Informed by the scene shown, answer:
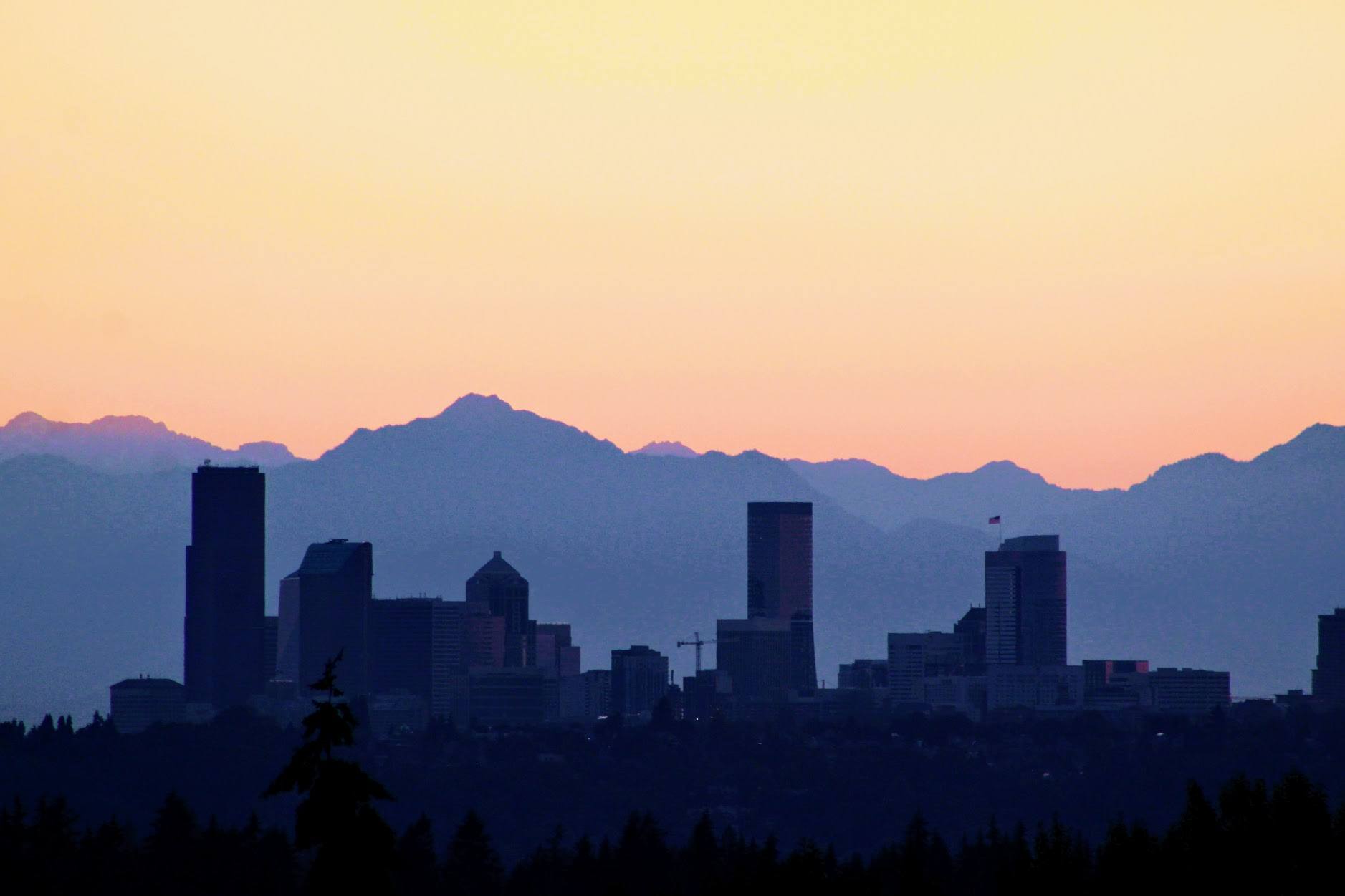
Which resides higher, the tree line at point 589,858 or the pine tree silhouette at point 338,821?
the pine tree silhouette at point 338,821

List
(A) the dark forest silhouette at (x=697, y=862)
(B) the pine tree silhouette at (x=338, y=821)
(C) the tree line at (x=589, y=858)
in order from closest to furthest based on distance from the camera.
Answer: (B) the pine tree silhouette at (x=338, y=821)
(C) the tree line at (x=589, y=858)
(A) the dark forest silhouette at (x=697, y=862)

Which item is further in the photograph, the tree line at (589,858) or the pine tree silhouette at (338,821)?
the tree line at (589,858)

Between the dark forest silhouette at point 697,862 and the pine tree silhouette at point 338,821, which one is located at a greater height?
the pine tree silhouette at point 338,821

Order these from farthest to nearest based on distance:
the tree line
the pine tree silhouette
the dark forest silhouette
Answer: the dark forest silhouette < the tree line < the pine tree silhouette

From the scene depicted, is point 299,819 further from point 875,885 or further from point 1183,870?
point 875,885

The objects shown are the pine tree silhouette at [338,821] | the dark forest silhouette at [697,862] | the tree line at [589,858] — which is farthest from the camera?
the dark forest silhouette at [697,862]

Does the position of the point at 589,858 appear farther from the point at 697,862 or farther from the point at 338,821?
the point at 338,821

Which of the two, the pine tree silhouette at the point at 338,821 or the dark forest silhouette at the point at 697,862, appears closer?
the pine tree silhouette at the point at 338,821

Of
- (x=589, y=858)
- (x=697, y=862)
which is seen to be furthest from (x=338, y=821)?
(x=589, y=858)

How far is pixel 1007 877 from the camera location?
409ft

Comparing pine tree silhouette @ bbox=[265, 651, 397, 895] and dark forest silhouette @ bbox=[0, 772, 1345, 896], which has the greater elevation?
pine tree silhouette @ bbox=[265, 651, 397, 895]

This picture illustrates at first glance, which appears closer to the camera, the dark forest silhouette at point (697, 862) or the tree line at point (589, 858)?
the tree line at point (589, 858)

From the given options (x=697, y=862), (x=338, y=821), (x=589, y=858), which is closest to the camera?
(x=338, y=821)

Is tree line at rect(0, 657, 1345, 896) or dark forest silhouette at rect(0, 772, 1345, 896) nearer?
tree line at rect(0, 657, 1345, 896)
